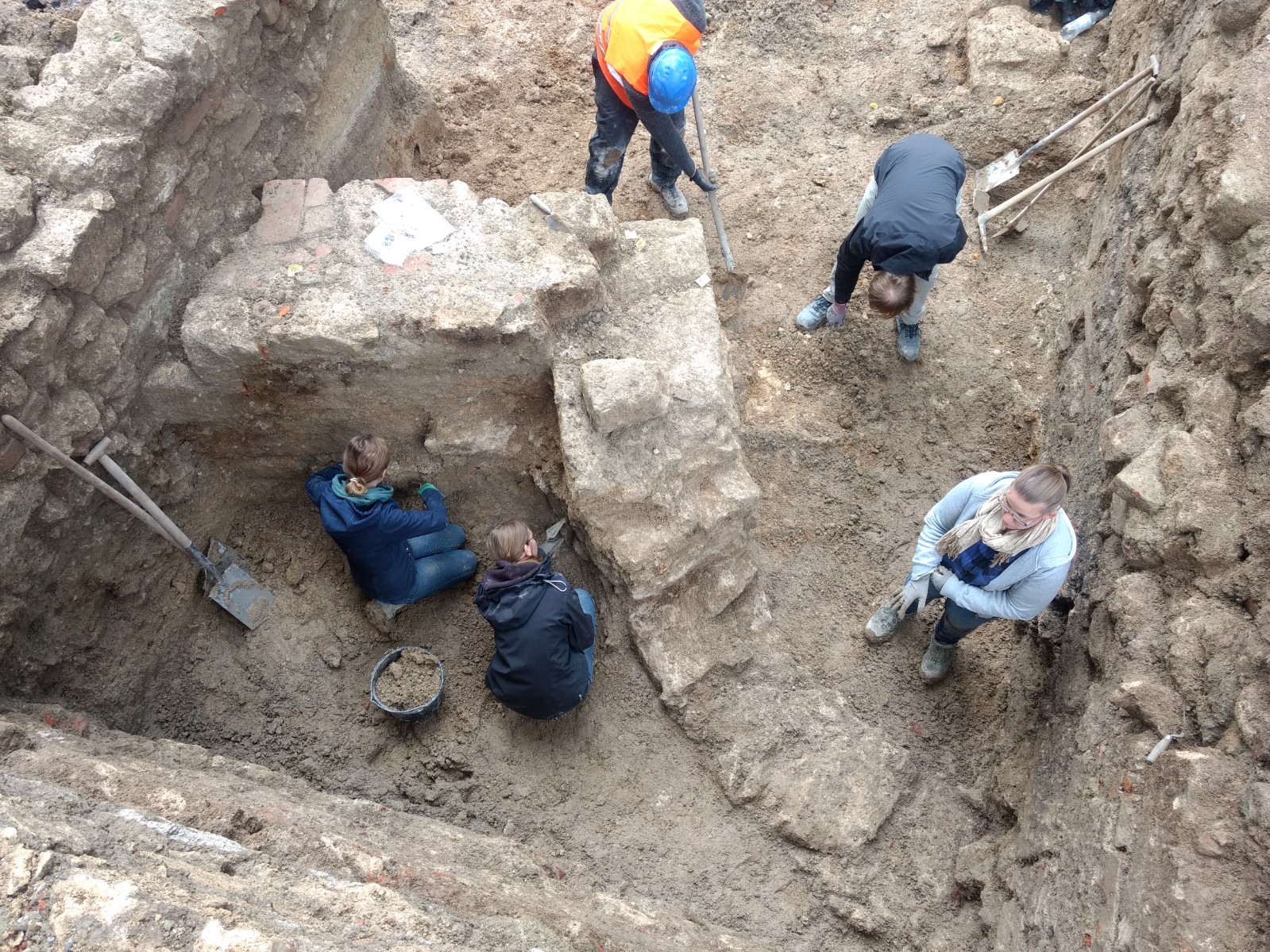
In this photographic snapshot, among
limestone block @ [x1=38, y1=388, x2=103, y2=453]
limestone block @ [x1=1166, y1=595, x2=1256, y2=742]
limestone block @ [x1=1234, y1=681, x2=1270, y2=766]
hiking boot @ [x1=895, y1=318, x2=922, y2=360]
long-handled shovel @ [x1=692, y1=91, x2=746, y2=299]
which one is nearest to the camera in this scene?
limestone block @ [x1=1234, y1=681, x2=1270, y2=766]

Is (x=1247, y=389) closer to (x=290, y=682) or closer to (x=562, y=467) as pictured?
(x=562, y=467)

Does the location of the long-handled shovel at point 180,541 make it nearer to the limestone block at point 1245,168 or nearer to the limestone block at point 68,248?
the limestone block at point 68,248

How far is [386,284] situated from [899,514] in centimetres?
291

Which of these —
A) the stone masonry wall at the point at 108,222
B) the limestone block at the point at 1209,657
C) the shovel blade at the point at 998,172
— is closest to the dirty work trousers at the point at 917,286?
the shovel blade at the point at 998,172

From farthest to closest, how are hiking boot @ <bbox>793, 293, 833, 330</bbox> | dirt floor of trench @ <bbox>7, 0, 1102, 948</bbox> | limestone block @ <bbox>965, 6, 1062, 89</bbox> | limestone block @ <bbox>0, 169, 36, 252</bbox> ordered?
limestone block @ <bbox>965, 6, 1062, 89</bbox> < hiking boot @ <bbox>793, 293, 833, 330</bbox> < dirt floor of trench @ <bbox>7, 0, 1102, 948</bbox> < limestone block @ <bbox>0, 169, 36, 252</bbox>

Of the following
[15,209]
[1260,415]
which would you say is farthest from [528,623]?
[1260,415]

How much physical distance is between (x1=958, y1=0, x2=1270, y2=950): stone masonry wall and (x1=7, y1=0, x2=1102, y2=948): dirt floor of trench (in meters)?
0.41

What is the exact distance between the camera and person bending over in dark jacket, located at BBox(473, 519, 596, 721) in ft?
10.6

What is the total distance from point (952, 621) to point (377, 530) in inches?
102

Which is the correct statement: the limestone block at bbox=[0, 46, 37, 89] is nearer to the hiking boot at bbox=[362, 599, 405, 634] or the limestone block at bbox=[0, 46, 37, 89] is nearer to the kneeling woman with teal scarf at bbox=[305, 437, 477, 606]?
the kneeling woman with teal scarf at bbox=[305, 437, 477, 606]

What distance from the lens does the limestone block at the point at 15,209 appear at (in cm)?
281

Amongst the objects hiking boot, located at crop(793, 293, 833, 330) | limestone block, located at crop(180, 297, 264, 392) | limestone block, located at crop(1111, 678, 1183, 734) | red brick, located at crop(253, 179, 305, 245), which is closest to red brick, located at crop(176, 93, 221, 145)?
red brick, located at crop(253, 179, 305, 245)

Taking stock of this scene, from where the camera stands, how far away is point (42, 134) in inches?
120

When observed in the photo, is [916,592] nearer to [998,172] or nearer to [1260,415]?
[1260,415]
